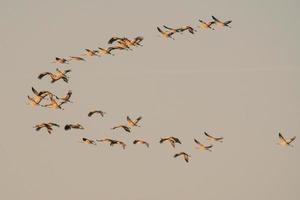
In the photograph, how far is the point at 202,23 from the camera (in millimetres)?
99812

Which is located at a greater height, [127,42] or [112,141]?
[127,42]

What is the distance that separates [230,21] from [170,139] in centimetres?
1582

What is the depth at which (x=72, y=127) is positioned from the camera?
106 metres

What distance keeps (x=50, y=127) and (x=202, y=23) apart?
22.3 meters

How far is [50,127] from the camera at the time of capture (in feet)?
346

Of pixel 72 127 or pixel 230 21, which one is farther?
pixel 72 127

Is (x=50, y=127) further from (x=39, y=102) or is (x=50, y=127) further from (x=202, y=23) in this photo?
(x=202, y=23)

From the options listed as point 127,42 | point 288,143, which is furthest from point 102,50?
point 288,143

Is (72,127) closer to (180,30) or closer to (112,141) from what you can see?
(112,141)

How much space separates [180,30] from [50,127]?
19.5 metres

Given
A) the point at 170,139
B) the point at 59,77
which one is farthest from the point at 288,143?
the point at 59,77

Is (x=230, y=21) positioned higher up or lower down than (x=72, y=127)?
higher up

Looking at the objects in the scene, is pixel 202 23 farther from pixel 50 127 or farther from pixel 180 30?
pixel 50 127

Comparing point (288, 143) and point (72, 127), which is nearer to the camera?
point (288, 143)
